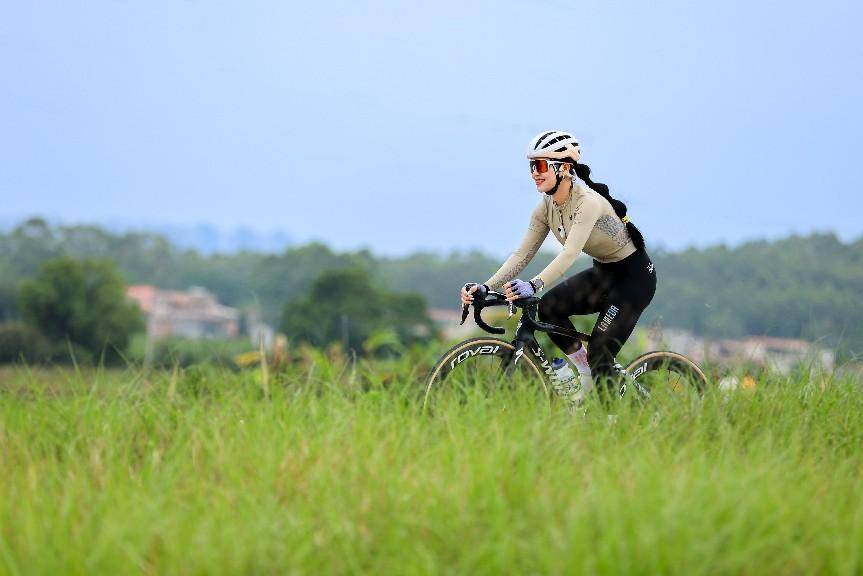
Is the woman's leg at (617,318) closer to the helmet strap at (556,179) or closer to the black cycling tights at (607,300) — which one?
the black cycling tights at (607,300)

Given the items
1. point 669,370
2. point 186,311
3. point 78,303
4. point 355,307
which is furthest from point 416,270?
point 669,370

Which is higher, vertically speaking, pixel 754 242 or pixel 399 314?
pixel 754 242

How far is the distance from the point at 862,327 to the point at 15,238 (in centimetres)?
16044

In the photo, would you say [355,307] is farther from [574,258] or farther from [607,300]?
[574,258]

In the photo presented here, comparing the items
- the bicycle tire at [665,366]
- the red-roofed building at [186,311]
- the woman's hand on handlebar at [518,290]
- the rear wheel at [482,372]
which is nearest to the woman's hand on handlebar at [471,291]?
the woman's hand on handlebar at [518,290]

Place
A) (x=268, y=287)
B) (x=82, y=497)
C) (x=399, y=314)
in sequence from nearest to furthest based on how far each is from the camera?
(x=82, y=497) < (x=399, y=314) < (x=268, y=287)

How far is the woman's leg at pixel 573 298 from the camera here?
25.2 feet

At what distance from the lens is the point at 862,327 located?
9.27 meters

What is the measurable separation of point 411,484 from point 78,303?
9880 centimetres

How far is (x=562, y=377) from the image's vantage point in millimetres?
7539

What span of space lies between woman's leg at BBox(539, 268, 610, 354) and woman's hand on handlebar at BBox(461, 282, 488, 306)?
733mm

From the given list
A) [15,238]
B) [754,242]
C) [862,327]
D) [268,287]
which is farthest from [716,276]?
[862,327]

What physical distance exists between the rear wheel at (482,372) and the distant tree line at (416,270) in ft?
180

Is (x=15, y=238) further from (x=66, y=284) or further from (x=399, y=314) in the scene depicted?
(x=399, y=314)
